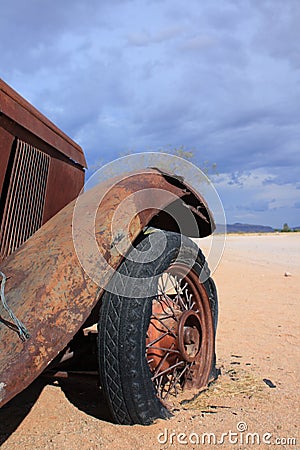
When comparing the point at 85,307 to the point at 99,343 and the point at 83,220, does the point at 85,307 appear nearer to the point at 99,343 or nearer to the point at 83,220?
the point at 99,343

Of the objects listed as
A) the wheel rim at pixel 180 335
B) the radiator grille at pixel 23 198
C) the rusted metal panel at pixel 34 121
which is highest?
the rusted metal panel at pixel 34 121

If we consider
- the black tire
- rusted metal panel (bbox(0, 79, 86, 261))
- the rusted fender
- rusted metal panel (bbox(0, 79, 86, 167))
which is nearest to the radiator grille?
rusted metal panel (bbox(0, 79, 86, 261))

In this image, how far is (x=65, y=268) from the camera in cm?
199

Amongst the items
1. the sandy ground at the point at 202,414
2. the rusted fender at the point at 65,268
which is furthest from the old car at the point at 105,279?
the sandy ground at the point at 202,414

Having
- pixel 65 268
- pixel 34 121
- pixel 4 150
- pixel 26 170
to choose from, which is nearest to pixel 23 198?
pixel 26 170

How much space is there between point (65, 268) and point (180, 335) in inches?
36.5

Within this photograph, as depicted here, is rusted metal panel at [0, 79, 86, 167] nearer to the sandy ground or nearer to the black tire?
the black tire

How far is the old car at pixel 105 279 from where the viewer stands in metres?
1.86

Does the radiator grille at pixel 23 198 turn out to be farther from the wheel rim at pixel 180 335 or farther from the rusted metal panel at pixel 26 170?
the wheel rim at pixel 180 335

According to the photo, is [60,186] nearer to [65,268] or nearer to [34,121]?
[34,121]

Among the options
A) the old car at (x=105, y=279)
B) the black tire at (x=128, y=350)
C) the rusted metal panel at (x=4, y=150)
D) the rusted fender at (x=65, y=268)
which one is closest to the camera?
the rusted fender at (x=65, y=268)

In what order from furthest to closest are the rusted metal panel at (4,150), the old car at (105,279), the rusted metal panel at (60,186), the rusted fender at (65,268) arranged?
the rusted metal panel at (60,186) → the rusted metal panel at (4,150) → the old car at (105,279) → the rusted fender at (65,268)

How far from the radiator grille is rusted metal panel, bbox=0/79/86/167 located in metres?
0.13

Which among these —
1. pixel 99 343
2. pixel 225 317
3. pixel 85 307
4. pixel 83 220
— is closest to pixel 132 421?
pixel 99 343
